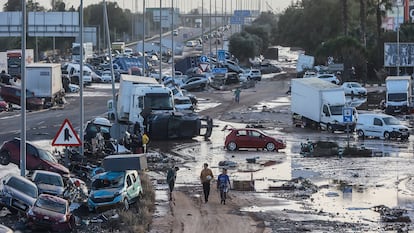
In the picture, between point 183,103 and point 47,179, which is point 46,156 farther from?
point 183,103

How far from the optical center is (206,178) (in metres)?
29.2

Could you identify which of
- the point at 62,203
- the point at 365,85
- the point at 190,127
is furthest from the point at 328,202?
the point at 365,85

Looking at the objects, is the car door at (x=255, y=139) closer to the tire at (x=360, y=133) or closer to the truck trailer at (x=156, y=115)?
the truck trailer at (x=156, y=115)

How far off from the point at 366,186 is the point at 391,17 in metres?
87.1

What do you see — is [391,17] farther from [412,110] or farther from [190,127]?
[190,127]

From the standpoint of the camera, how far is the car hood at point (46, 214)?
78.1ft

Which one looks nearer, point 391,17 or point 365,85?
point 365,85

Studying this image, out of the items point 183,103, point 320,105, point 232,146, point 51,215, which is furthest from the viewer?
point 183,103

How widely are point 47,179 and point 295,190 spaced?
8.30 metres

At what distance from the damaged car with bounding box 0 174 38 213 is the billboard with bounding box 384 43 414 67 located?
2385 inches

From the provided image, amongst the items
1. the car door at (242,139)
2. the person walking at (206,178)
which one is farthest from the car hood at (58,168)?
the car door at (242,139)

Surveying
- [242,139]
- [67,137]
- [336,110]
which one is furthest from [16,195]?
[336,110]

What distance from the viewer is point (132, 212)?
1054 inches

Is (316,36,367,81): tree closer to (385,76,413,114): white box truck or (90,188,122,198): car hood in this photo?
(385,76,413,114): white box truck
